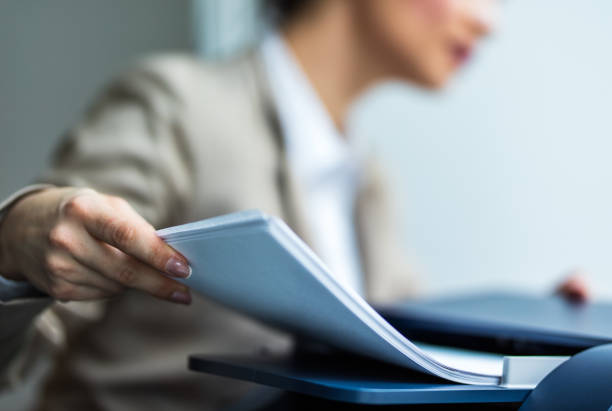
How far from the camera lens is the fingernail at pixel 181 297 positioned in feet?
1.01

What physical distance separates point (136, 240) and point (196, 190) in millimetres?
337

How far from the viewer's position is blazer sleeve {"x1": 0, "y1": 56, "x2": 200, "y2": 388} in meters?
0.53

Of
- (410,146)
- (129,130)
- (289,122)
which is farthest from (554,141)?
(129,130)

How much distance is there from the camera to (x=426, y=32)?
0.73 m

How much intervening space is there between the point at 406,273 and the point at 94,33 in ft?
2.22

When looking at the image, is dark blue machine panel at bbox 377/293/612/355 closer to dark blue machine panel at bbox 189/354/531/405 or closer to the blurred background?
dark blue machine panel at bbox 189/354/531/405

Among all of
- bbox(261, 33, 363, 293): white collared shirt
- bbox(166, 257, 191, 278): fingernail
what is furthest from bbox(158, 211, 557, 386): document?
bbox(261, 33, 363, 293): white collared shirt

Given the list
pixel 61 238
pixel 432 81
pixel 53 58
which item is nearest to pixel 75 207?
pixel 61 238

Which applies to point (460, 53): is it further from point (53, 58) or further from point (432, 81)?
point (53, 58)

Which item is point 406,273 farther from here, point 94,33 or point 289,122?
point 94,33

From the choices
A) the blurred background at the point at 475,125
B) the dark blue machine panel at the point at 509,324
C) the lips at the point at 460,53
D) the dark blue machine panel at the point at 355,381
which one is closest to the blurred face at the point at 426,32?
the lips at the point at 460,53

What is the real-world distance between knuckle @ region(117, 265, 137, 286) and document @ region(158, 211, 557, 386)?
26mm

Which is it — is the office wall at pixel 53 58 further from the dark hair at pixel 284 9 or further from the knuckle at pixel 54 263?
the knuckle at pixel 54 263

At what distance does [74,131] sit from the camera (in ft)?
1.89
